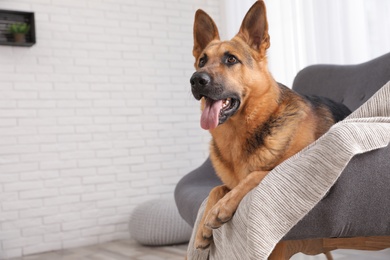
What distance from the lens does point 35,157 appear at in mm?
3768

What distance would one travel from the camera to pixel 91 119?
400 cm

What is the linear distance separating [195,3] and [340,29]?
1.72m

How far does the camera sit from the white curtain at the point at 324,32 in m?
2.97

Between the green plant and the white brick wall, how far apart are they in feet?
0.43

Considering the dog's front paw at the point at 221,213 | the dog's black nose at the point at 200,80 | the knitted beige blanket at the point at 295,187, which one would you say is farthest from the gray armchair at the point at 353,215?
the dog's black nose at the point at 200,80

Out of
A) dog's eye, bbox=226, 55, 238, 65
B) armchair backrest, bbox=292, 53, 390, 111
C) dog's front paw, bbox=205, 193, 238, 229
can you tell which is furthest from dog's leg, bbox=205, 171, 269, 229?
armchair backrest, bbox=292, 53, 390, 111

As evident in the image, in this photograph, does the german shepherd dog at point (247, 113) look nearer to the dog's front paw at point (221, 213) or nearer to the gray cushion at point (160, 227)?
the dog's front paw at point (221, 213)

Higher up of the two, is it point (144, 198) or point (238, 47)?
point (238, 47)

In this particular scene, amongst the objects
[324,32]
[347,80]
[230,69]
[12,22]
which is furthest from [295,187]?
[12,22]

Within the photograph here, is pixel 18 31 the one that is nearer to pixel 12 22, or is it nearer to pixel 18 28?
pixel 18 28

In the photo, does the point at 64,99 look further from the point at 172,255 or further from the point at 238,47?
the point at 238,47

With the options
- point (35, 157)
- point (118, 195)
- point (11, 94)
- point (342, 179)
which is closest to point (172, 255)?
point (118, 195)

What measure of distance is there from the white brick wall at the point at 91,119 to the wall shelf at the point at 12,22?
6cm

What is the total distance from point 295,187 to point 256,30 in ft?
2.34
